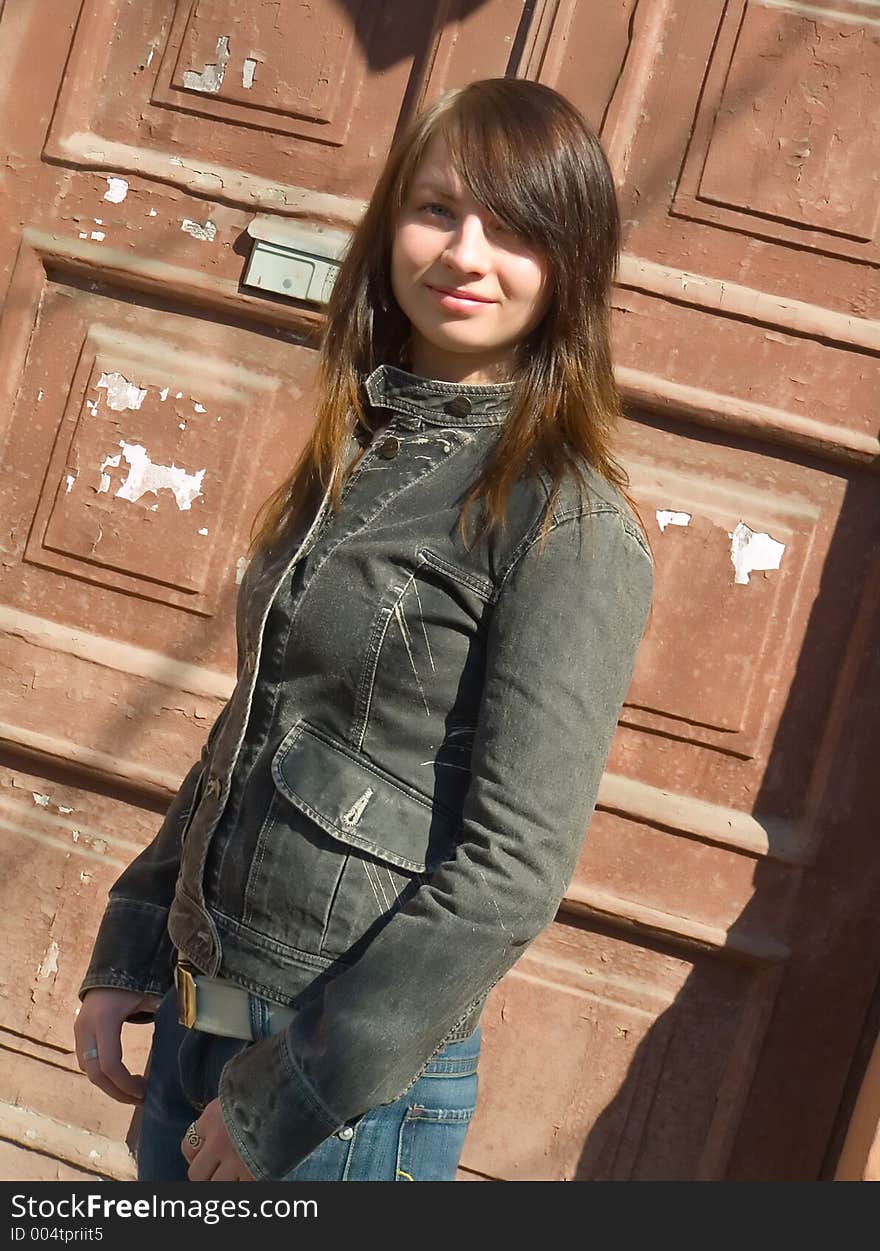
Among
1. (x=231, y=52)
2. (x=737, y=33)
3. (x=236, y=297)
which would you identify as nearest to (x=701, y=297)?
(x=737, y=33)

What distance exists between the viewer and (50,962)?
2514 mm

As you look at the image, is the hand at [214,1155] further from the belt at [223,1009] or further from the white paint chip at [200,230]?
the white paint chip at [200,230]

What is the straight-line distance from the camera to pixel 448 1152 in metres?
1.30

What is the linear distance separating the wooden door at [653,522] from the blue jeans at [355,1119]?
1.05 m

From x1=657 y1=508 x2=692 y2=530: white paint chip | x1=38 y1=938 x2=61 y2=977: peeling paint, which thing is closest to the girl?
x1=657 y1=508 x2=692 y2=530: white paint chip

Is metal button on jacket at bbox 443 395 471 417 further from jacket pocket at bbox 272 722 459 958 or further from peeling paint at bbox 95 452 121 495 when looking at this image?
peeling paint at bbox 95 452 121 495

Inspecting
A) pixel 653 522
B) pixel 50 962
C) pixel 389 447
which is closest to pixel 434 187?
pixel 389 447

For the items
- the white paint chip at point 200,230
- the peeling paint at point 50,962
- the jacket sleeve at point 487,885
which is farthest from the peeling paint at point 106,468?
the jacket sleeve at point 487,885

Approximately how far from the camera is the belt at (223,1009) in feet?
4.14

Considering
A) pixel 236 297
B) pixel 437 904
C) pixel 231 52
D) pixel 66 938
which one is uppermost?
pixel 231 52

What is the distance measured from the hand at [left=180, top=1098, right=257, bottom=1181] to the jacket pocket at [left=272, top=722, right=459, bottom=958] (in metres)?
0.18

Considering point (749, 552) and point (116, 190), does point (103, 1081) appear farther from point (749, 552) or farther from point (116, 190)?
point (116, 190)

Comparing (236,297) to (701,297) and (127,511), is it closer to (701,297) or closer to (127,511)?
(127,511)

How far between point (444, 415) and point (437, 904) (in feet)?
1.77
